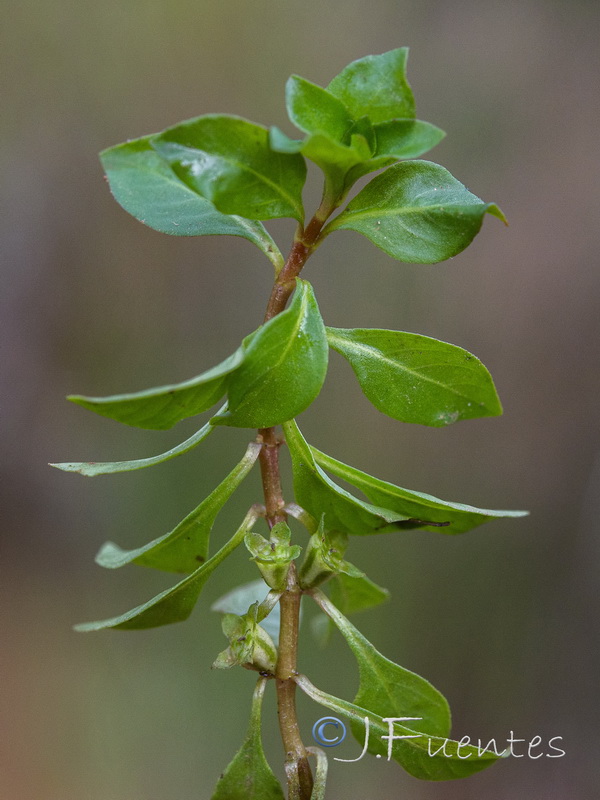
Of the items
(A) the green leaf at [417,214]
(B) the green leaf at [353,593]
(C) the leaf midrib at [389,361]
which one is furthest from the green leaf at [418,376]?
(B) the green leaf at [353,593]

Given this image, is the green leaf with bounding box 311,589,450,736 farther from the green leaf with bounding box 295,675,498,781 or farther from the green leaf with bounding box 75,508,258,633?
the green leaf with bounding box 75,508,258,633

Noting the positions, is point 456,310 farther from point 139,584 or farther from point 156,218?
point 156,218

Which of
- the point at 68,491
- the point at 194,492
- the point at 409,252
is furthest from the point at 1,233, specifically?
the point at 409,252

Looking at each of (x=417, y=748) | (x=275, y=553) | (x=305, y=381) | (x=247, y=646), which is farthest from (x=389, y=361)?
(x=417, y=748)

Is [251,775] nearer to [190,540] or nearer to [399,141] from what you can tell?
[190,540]

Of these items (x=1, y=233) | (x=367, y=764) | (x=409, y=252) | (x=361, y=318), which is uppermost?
(x=409, y=252)

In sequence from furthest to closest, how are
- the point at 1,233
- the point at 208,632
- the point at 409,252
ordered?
the point at 1,233, the point at 208,632, the point at 409,252

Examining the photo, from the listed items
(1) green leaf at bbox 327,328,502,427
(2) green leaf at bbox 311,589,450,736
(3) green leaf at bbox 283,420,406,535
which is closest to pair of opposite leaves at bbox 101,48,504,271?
(1) green leaf at bbox 327,328,502,427
